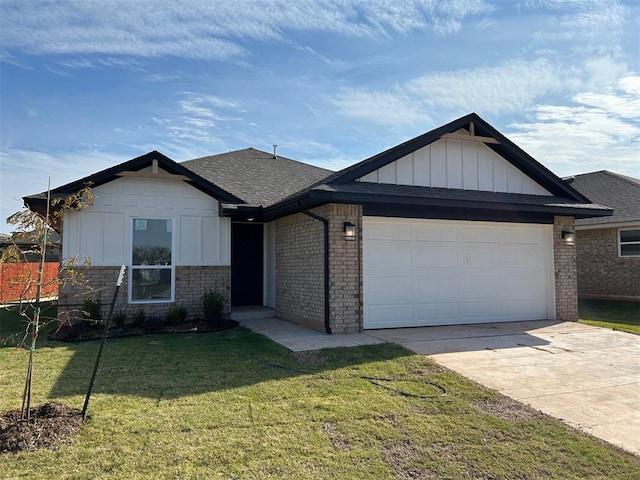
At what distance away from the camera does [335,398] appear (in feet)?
16.7

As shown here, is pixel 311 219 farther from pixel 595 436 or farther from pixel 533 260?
pixel 595 436

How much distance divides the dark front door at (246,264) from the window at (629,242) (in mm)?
13578

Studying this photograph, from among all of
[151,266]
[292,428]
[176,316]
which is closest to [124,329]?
[176,316]

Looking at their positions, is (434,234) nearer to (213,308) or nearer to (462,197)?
(462,197)

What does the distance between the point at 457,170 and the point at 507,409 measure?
22.7 feet

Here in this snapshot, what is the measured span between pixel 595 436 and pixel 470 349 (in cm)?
359

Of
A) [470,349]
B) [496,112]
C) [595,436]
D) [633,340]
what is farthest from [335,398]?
[496,112]

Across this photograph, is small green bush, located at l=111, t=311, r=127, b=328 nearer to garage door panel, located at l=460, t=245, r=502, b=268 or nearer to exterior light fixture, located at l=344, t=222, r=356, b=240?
exterior light fixture, located at l=344, t=222, r=356, b=240

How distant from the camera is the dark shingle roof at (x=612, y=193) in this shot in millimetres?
16516

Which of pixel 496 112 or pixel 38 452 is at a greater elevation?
pixel 496 112

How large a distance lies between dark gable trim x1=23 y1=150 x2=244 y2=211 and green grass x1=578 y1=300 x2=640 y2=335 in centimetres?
982

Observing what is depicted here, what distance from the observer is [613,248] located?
17000 mm

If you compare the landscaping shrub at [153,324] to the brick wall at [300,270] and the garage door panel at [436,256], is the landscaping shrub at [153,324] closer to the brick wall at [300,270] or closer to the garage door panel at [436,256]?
the brick wall at [300,270]

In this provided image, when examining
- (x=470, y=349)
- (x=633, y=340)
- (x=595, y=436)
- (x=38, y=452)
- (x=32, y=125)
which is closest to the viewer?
(x=38, y=452)
